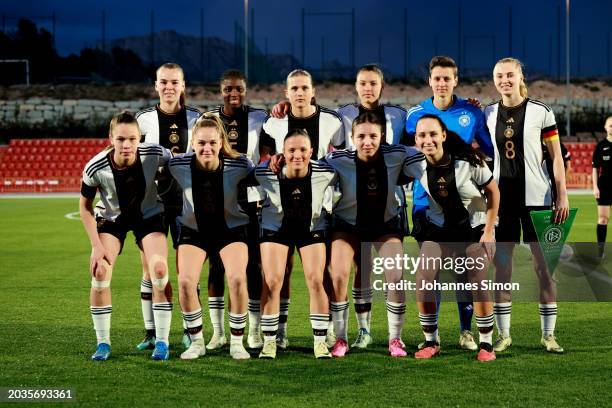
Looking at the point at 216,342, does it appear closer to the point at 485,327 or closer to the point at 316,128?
the point at 316,128

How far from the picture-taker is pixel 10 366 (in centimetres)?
604

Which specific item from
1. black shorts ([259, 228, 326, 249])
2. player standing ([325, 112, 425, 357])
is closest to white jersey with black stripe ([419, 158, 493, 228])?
player standing ([325, 112, 425, 357])

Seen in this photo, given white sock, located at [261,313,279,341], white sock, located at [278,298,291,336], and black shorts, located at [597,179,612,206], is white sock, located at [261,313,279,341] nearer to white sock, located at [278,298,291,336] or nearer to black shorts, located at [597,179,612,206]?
white sock, located at [278,298,291,336]

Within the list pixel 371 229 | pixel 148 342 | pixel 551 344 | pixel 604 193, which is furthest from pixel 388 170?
pixel 604 193

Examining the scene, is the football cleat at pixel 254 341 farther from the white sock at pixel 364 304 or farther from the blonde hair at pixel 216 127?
the blonde hair at pixel 216 127

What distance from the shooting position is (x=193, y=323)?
20.6ft

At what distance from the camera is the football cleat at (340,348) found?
6.30m

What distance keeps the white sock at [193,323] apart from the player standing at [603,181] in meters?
8.27

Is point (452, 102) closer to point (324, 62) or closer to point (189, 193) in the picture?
point (189, 193)

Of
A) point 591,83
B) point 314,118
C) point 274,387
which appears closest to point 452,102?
point 314,118

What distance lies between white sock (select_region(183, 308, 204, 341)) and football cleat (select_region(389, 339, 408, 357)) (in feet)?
4.51

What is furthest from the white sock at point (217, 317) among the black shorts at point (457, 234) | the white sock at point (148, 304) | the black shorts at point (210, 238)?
the black shorts at point (457, 234)

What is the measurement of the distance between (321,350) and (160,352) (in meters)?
1.13

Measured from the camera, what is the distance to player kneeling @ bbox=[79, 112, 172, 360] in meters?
6.15
